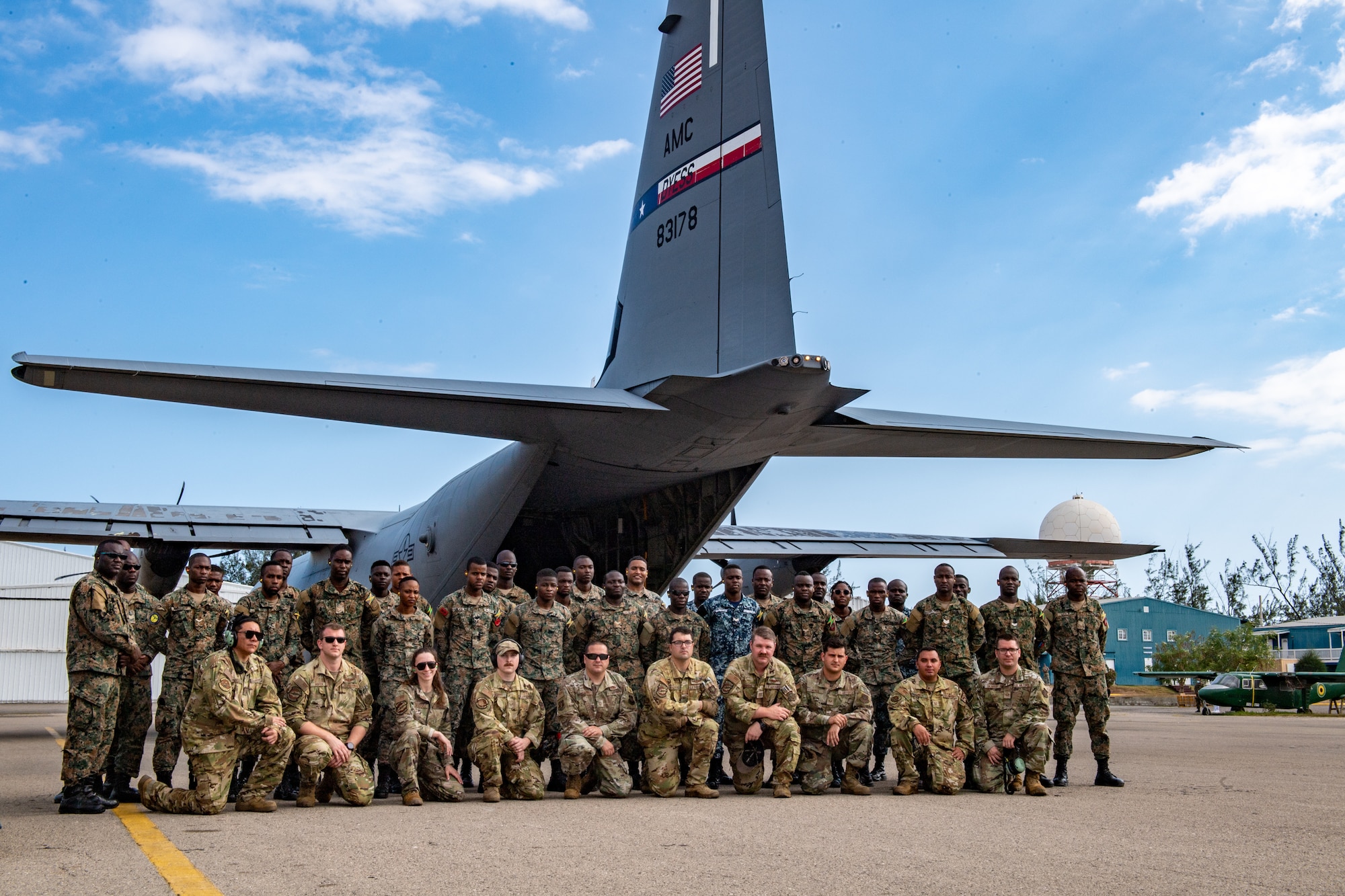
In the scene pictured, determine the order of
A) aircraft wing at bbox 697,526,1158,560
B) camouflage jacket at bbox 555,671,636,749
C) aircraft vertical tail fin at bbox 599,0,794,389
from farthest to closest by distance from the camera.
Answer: aircraft wing at bbox 697,526,1158,560 < aircraft vertical tail fin at bbox 599,0,794,389 < camouflage jacket at bbox 555,671,636,749

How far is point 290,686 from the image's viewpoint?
6484 millimetres

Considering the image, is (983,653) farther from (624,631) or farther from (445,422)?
(445,422)

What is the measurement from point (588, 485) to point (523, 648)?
3.22 m

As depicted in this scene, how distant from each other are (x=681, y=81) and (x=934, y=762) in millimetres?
6440

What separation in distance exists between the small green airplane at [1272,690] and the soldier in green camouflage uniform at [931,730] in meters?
17.9

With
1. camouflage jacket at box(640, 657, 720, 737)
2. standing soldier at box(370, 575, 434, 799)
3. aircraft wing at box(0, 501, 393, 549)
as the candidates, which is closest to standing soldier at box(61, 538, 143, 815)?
standing soldier at box(370, 575, 434, 799)

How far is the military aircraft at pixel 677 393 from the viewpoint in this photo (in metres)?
7.48

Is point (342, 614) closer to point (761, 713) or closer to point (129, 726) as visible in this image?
point (129, 726)

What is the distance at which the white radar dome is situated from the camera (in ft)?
114

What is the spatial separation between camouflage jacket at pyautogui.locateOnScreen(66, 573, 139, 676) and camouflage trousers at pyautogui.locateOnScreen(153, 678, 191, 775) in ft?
1.40

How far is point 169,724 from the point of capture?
22.1ft

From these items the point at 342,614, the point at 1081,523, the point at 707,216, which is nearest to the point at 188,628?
the point at 342,614

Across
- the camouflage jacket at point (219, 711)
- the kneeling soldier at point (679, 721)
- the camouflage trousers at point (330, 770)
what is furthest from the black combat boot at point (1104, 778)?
the camouflage jacket at point (219, 711)

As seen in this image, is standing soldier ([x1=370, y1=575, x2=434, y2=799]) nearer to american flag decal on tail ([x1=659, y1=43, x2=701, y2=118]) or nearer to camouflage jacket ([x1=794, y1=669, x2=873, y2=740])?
camouflage jacket ([x1=794, y1=669, x2=873, y2=740])
